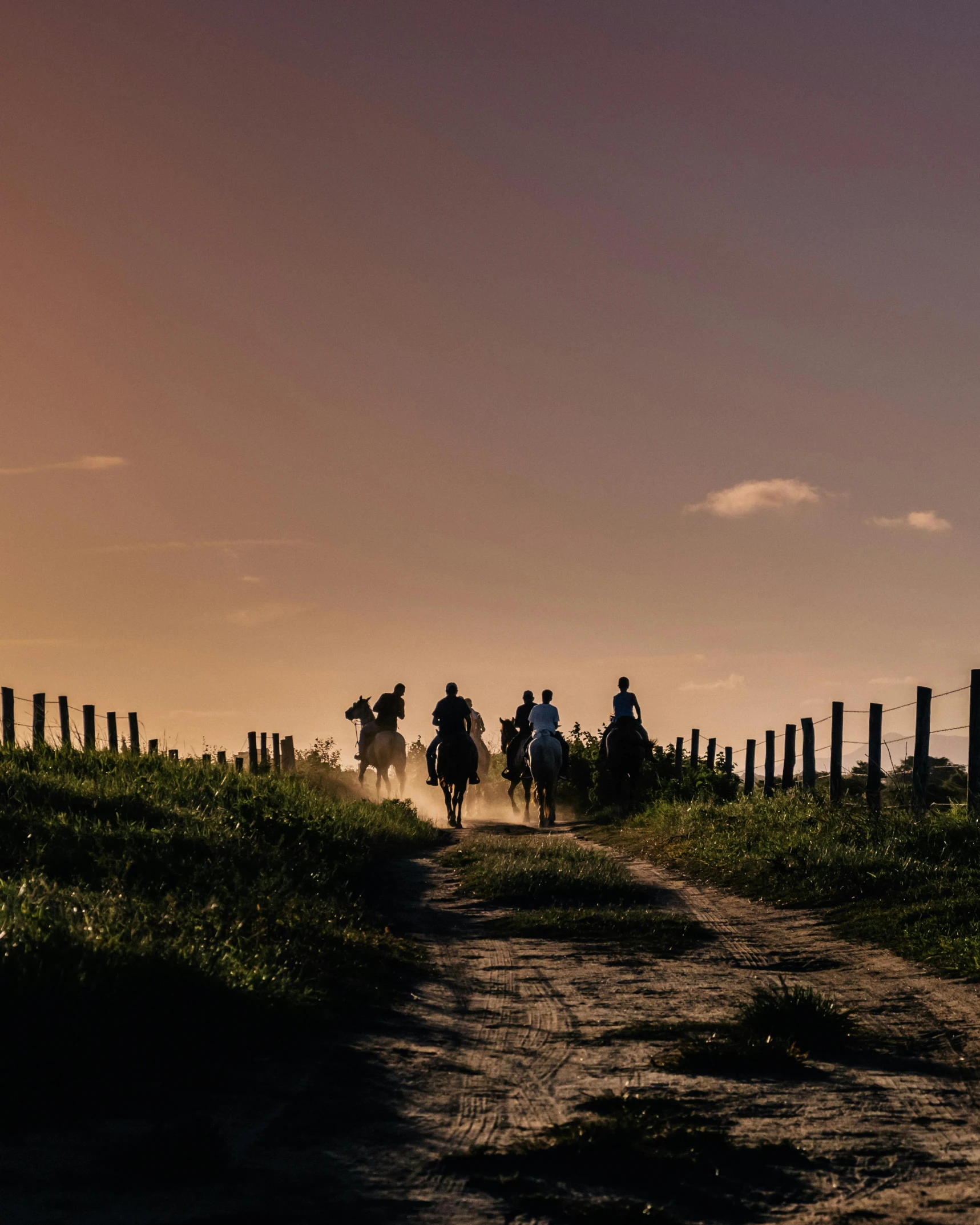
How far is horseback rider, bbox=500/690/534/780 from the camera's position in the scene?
26.8 m

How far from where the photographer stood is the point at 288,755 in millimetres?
40906

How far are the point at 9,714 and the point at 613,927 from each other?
20.1m

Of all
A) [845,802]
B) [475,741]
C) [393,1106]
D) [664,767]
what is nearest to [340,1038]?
[393,1106]

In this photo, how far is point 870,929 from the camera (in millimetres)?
10000

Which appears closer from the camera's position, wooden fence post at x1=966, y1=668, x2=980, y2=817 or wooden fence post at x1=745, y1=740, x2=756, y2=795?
wooden fence post at x1=966, y1=668, x2=980, y2=817

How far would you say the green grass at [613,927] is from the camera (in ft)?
31.1

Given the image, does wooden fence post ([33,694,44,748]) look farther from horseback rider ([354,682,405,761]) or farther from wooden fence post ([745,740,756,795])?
wooden fence post ([745,740,756,795])

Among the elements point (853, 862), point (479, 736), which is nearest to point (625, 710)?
point (479, 736)

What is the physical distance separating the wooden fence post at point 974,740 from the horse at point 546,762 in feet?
33.8

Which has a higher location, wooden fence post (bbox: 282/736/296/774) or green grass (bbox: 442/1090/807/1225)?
green grass (bbox: 442/1090/807/1225)

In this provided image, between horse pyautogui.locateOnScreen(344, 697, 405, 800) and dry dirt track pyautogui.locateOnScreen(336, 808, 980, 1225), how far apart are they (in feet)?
63.6

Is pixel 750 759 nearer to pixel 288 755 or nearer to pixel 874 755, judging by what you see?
pixel 874 755

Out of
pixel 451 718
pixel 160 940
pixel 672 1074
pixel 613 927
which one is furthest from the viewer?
pixel 451 718

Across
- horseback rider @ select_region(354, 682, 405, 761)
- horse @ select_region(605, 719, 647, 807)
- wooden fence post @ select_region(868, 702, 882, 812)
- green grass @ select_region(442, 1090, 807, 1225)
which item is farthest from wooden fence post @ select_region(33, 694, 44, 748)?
green grass @ select_region(442, 1090, 807, 1225)
